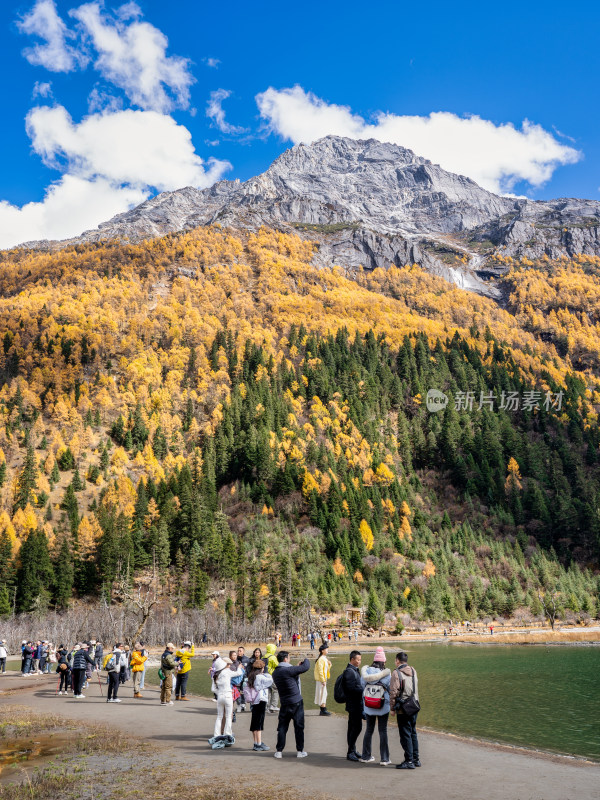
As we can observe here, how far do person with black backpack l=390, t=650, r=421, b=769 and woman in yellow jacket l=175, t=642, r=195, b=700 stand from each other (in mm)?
11826

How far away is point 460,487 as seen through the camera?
150375mm

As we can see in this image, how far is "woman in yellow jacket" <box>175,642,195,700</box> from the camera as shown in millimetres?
22266

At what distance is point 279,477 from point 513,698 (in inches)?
4225

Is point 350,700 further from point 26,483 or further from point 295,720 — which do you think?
point 26,483

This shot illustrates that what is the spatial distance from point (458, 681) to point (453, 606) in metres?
71.8

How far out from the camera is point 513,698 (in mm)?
25516

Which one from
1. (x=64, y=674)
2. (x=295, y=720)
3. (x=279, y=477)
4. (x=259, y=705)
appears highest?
(x=279, y=477)

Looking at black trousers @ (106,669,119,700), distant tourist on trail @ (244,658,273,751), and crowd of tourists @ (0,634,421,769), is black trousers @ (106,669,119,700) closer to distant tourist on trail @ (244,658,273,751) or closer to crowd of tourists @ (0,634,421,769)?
crowd of tourists @ (0,634,421,769)

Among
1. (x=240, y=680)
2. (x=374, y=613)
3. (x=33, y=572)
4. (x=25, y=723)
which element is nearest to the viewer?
(x=25, y=723)

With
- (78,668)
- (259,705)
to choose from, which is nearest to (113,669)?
(78,668)

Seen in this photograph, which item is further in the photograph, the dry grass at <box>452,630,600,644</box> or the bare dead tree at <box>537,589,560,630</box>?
the bare dead tree at <box>537,589,560,630</box>

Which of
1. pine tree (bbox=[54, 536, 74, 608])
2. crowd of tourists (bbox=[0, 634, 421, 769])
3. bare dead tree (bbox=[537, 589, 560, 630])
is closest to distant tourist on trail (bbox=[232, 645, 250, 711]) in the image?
crowd of tourists (bbox=[0, 634, 421, 769])

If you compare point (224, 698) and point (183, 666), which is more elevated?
point (224, 698)

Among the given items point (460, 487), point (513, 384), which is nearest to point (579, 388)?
point (513, 384)
